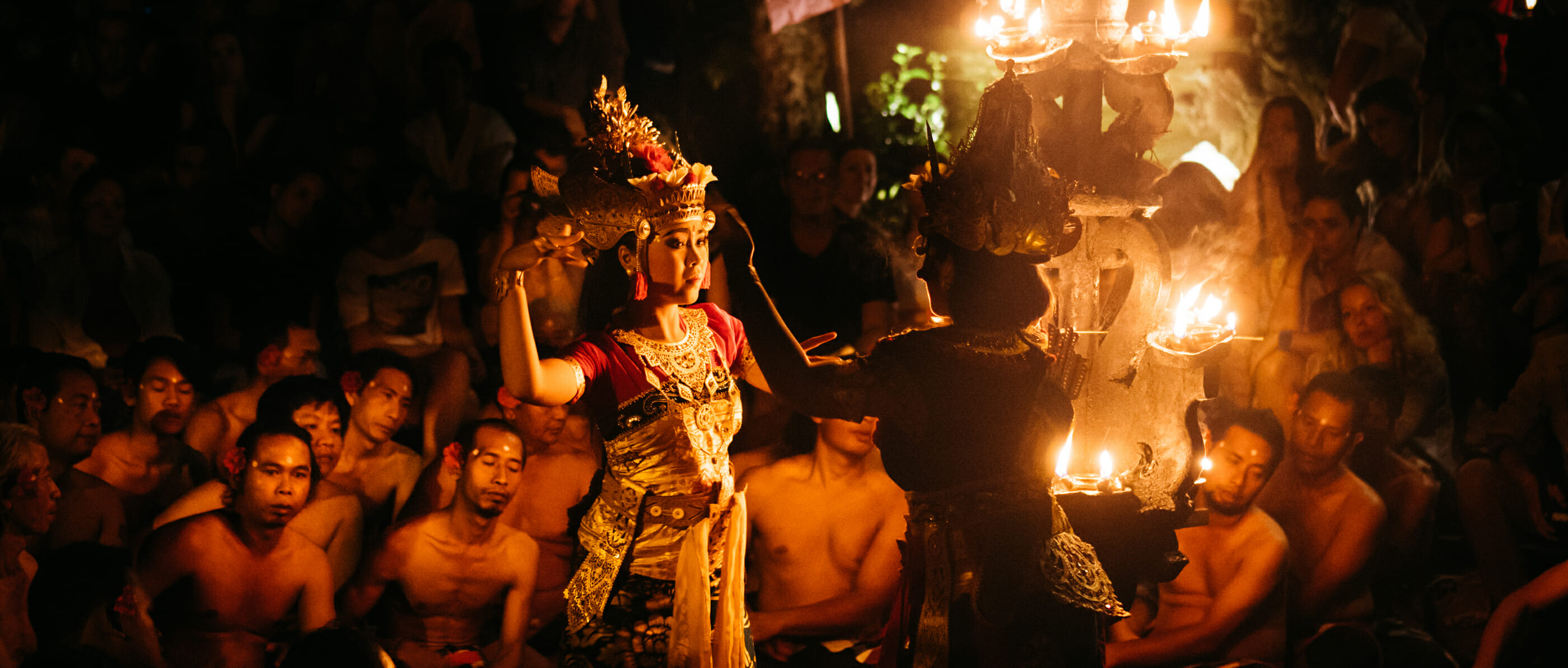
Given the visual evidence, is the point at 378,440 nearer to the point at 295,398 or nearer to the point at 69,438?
the point at 295,398

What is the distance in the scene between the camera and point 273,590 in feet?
13.9

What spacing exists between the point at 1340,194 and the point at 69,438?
18.5 feet

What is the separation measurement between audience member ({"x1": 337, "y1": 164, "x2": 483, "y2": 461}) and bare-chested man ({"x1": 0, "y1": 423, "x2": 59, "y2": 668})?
1.23m

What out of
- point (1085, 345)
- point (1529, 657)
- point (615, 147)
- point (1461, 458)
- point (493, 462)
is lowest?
point (1529, 657)

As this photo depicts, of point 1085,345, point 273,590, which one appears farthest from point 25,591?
point 1085,345

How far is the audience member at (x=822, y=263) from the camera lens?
4.79m

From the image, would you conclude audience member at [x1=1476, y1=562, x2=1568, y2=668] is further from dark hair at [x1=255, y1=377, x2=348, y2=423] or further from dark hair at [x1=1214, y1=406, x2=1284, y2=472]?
dark hair at [x1=255, y1=377, x2=348, y2=423]

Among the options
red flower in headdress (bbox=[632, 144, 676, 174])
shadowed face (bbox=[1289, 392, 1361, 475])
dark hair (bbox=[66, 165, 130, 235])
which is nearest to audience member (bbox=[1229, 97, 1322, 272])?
shadowed face (bbox=[1289, 392, 1361, 475])

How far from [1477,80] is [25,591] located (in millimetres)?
6466

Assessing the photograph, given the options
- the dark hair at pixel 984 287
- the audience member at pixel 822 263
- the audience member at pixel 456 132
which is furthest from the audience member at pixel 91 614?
the dark hair at pixel 984 287

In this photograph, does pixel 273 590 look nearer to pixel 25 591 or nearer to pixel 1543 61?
pixel 25 591

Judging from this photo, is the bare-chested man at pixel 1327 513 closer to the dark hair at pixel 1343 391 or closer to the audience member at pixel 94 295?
the dark hair at pixel 1343 391

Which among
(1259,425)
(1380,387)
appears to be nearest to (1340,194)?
(1380,387)

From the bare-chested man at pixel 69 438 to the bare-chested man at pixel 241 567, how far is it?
0.82ft
